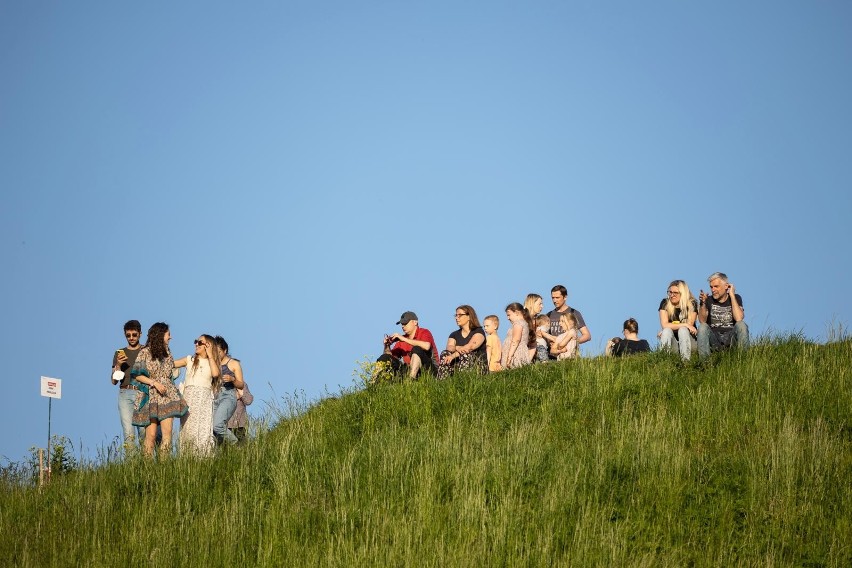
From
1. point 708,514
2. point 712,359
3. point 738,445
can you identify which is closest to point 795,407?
point 738,445

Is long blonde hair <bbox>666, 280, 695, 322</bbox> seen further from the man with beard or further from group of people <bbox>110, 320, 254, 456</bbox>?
the man with beard

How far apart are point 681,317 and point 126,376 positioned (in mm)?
9106

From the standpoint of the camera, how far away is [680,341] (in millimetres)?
17781

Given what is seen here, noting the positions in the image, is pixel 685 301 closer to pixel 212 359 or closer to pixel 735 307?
pixel 735 307

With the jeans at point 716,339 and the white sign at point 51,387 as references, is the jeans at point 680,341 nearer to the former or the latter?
the jeans at point 716,339

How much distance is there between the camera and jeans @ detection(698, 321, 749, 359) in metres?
17.4

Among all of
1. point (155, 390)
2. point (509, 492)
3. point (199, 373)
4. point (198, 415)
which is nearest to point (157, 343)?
point (155, 390)

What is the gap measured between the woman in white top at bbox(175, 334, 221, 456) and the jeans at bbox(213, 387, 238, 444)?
0.40 metres

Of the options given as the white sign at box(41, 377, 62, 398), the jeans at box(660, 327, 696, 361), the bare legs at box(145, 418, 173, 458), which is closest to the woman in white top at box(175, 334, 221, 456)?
the bare legs at box(145, 418, 173, 458)

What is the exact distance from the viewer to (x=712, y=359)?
17266 mm

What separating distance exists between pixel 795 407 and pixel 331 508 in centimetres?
677

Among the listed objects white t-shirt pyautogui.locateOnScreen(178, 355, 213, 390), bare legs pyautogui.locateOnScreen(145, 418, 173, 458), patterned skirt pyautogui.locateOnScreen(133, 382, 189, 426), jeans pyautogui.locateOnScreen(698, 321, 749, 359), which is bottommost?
bare legs pyautogui.locateOnScreen(145, 418, 173, 458)

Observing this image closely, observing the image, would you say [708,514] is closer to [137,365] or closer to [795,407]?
[795,407]

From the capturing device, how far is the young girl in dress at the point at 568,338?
65.0 feet
